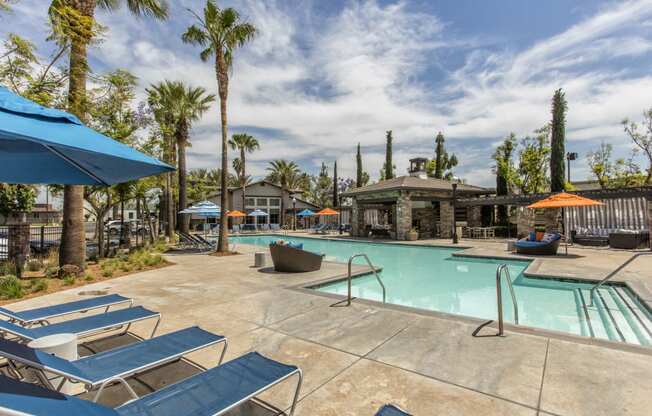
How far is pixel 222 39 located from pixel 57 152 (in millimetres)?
12040

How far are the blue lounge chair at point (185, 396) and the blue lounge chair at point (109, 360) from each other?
1.45 feet

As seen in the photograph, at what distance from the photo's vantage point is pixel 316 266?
9602 millimetres

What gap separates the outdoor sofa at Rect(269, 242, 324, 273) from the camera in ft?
30.1

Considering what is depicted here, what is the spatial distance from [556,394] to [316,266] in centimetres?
714

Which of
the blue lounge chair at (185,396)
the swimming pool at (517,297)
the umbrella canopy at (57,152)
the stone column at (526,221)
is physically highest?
the umbrella canopy at (57,152)

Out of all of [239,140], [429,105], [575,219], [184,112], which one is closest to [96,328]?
[429,105]

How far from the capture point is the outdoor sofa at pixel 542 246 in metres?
12.8

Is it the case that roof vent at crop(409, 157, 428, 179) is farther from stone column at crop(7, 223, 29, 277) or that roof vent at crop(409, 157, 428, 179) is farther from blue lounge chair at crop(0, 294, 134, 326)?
blue lounge chair at crop(0, 294, 134, 326)

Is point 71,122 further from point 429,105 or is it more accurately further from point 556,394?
point 429,105

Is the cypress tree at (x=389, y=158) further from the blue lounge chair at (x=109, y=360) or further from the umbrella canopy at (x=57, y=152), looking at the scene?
the blue lounge chair at (x=109, y=360)

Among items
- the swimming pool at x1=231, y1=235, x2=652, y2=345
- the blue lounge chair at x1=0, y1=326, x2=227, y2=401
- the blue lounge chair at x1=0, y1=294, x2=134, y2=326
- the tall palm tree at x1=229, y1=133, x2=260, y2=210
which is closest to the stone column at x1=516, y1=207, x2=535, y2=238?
the swimming pool at x1=231, y1=235, x2=652, y2=345

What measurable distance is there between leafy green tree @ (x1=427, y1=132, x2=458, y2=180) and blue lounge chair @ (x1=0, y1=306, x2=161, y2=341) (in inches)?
1501

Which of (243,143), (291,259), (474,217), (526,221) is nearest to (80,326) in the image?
(291,259)

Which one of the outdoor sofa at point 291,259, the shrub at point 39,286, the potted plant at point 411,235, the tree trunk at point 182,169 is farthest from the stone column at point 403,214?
the shrub at point 39,286
